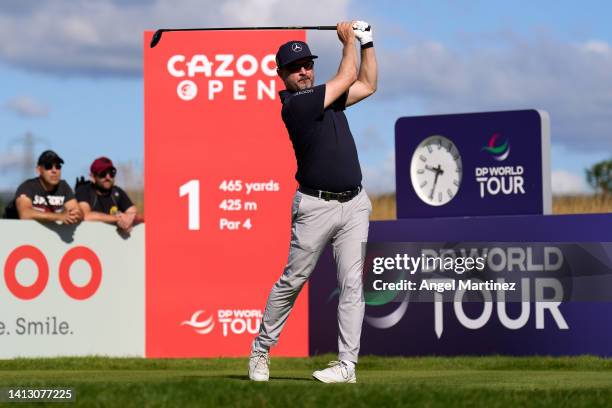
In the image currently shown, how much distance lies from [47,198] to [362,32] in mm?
6123

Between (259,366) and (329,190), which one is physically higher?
(329,190)

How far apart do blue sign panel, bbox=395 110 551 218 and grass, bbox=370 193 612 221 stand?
317 cm

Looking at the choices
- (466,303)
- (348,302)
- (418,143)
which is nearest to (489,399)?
(348,302)

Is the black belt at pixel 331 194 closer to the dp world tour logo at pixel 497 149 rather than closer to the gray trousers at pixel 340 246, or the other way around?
the gray trousers at pixel 340 246

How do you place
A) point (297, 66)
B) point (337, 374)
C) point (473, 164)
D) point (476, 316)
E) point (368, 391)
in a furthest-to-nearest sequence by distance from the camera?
point (473, 164), point (476, 316), point (297, 66), point (337, 374), point (368, 391)

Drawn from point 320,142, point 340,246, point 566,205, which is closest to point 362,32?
A: point 320,142

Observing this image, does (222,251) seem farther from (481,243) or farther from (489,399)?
(489,399)

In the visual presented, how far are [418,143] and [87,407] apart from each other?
9.12 m

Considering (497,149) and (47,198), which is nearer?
(47,198)

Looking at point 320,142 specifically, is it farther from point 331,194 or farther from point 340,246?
point 340,246

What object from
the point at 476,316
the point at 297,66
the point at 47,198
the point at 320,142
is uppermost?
the point at 297,66

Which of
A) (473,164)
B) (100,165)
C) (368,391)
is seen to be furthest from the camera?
(473,164)

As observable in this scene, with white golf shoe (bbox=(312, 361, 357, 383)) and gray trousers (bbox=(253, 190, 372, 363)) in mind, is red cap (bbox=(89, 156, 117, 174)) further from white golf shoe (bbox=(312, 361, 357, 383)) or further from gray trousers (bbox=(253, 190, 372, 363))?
white golf shoe (bbox=(312, 361, 357, 383))

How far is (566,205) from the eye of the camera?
1936 cm
